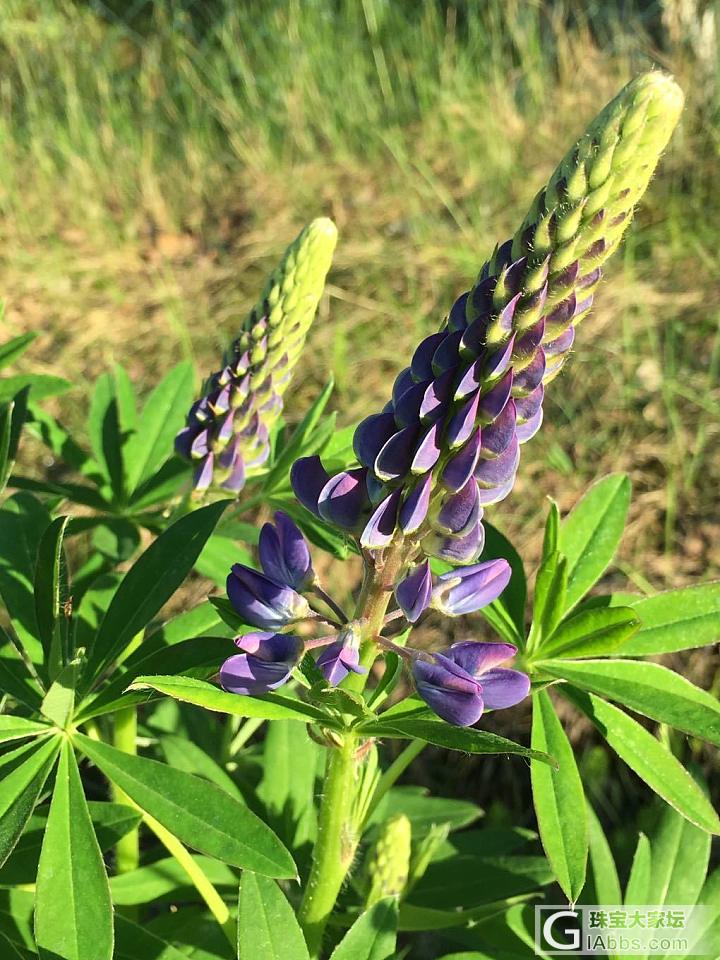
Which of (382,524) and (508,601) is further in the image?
(508,601)

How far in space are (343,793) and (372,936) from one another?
262mm

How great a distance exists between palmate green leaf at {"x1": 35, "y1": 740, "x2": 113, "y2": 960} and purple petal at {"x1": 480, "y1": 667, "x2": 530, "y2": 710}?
22.5 inches

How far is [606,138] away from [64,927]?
1.17 m

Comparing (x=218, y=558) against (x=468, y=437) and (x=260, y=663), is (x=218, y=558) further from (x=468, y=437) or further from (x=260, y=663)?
(x=468, y=437)

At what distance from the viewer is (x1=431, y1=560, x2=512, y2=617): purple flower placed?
3.89 ft

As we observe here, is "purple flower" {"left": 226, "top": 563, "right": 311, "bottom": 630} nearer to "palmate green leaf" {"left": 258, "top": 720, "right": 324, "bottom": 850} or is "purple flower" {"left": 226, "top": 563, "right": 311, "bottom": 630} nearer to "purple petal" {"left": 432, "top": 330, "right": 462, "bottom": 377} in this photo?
"purple petal" {"left": 432, "top": 330, "right": 462, "bottom": 377}

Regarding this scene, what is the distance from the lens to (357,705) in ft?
3.48

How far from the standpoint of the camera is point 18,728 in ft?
4.34

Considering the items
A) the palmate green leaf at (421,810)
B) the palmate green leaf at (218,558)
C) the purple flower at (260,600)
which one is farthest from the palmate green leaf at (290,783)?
the purple flower at (260,600)

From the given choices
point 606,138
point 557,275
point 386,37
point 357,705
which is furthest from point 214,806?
point 386,37

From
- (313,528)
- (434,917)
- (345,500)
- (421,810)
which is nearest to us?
(345,500)

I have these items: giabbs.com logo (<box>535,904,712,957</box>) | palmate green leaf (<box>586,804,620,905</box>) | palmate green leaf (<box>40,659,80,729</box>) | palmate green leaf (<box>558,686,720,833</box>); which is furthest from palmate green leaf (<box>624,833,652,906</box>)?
palmate green leaf (<box>40,659,80,729</box>)

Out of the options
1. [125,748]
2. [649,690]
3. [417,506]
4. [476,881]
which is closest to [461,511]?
[417,506]

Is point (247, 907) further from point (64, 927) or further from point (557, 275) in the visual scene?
point (557, 275)
